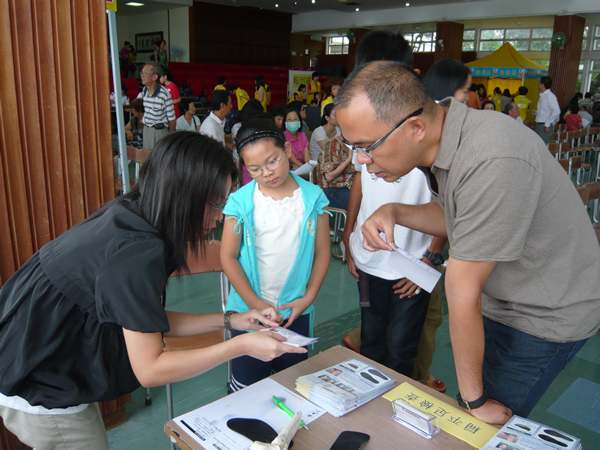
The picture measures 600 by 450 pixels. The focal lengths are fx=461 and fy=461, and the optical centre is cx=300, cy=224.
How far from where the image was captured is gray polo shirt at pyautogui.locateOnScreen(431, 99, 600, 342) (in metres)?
0.98

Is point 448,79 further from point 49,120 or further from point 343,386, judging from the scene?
point 49,120

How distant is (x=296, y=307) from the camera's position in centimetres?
189

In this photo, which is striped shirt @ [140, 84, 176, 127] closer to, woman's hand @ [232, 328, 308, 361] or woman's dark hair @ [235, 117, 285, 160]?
woman's dark hair @ [235, 117, 285, 160]

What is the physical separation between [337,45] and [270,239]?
23.6 meters

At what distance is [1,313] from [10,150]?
0.84 m

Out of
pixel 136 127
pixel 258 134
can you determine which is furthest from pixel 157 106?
pixel 258 134

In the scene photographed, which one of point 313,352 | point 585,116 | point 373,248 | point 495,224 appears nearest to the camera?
point 495,224

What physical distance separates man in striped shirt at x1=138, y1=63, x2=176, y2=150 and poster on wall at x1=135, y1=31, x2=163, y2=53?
1371 centimetres

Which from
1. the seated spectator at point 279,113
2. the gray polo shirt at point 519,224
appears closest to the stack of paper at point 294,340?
the gray polo shirt at point 519,224

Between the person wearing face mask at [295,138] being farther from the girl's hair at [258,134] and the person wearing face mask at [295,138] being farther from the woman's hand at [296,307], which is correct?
the woman's hand at [296,307]

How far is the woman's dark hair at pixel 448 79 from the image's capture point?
2061mm

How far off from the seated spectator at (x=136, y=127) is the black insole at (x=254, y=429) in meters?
7.18

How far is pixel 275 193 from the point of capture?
1947 millimetres

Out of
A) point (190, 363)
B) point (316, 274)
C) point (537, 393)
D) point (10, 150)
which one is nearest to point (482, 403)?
point (537, 393)
